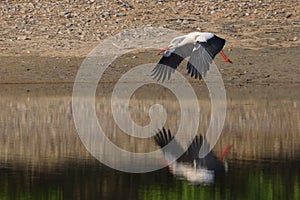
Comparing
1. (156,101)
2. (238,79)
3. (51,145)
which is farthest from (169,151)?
(238,79)

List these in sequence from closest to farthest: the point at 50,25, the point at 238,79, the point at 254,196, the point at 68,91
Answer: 1. the point at 254,196
2. the point at 68,91
3. the point at 238,79
4. the point at 50,25

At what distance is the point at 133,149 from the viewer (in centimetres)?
1449

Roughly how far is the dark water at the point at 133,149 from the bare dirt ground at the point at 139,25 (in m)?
2.69

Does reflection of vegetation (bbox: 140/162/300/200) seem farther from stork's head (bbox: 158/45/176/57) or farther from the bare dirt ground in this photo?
the bare dirt ground

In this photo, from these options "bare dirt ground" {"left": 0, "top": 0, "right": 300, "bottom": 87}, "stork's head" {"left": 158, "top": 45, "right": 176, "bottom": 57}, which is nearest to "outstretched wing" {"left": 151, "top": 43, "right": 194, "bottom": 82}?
"stork's head" {"left": 158, "top": 45, "right": 176, "bottom": 57}

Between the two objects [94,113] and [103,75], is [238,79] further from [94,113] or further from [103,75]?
[94,113]

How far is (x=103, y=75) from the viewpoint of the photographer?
910 inches

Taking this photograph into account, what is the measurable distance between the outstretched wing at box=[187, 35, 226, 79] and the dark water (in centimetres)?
110

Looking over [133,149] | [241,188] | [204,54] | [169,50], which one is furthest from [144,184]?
[169,50]

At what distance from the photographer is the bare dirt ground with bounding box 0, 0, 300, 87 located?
22.9 metres

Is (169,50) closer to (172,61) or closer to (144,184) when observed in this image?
(172,61)

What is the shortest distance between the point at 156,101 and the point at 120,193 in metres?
8.81

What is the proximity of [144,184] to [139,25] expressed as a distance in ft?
43.8

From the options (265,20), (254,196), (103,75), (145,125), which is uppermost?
(265,20)
